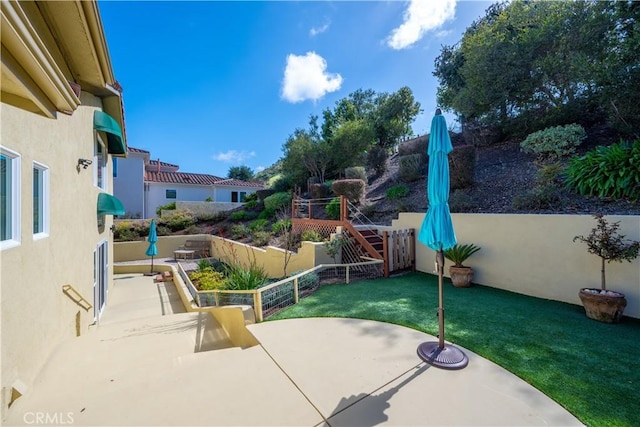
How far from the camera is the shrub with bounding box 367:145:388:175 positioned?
Answer: 770 inches

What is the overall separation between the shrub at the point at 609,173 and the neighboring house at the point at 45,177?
36.8 ft

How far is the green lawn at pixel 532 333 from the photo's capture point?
119 inches

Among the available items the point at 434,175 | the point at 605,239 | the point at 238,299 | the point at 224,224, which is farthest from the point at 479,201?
the point at 224,224

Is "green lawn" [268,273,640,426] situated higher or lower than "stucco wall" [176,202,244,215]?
lower

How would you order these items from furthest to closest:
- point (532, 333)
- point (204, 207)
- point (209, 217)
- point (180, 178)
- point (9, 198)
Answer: point (180, 178), point (204, 207), point (209, 217), point (532, 333), point (9, 198)

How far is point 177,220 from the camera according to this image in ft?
65.6

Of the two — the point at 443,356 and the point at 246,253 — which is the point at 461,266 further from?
the point at 246,253

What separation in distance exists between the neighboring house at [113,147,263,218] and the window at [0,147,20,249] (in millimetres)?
22611

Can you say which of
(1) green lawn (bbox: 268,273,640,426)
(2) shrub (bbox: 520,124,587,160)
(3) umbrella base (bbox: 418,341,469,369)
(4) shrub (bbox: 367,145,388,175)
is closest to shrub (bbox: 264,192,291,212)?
(4) shrub (bbox: 367,145,388,175)

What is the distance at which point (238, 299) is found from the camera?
6457 mm

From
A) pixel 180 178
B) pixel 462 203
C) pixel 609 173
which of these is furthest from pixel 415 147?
pixel 180 178

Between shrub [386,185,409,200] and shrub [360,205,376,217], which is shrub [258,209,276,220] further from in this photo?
shrub [386,185,409,200]

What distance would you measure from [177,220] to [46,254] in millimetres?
17532

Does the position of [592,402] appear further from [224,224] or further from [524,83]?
[224,224]
